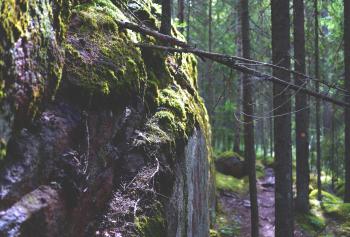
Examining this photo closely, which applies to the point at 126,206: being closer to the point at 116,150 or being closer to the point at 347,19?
the point at 116,150

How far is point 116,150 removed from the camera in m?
5.15

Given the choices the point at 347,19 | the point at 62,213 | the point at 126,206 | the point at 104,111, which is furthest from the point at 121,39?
the point at 347,19

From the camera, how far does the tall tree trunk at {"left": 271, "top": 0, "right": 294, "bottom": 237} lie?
25.9 feet

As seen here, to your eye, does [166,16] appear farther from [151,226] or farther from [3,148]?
[3,148]

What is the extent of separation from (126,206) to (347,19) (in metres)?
11.7

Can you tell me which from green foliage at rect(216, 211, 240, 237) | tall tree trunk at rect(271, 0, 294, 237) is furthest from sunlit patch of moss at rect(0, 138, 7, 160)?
green foliage at rect(216, 211, 240, 237)

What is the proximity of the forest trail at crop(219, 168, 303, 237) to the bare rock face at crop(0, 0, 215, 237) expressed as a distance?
7117 millimetres

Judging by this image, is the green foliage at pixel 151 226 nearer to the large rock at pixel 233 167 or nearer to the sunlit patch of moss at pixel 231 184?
the sunlit patch of moss at pixel 231 184

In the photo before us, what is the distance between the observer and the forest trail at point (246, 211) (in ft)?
44.7

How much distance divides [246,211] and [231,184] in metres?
2.48

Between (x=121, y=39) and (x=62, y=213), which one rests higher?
(x=121, y=39)

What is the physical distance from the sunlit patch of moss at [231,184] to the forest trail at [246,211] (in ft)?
1.07

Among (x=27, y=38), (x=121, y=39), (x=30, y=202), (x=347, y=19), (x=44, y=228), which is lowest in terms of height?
(x=44, y=228)

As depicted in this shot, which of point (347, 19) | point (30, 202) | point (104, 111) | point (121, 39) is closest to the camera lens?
point (30, 202)
